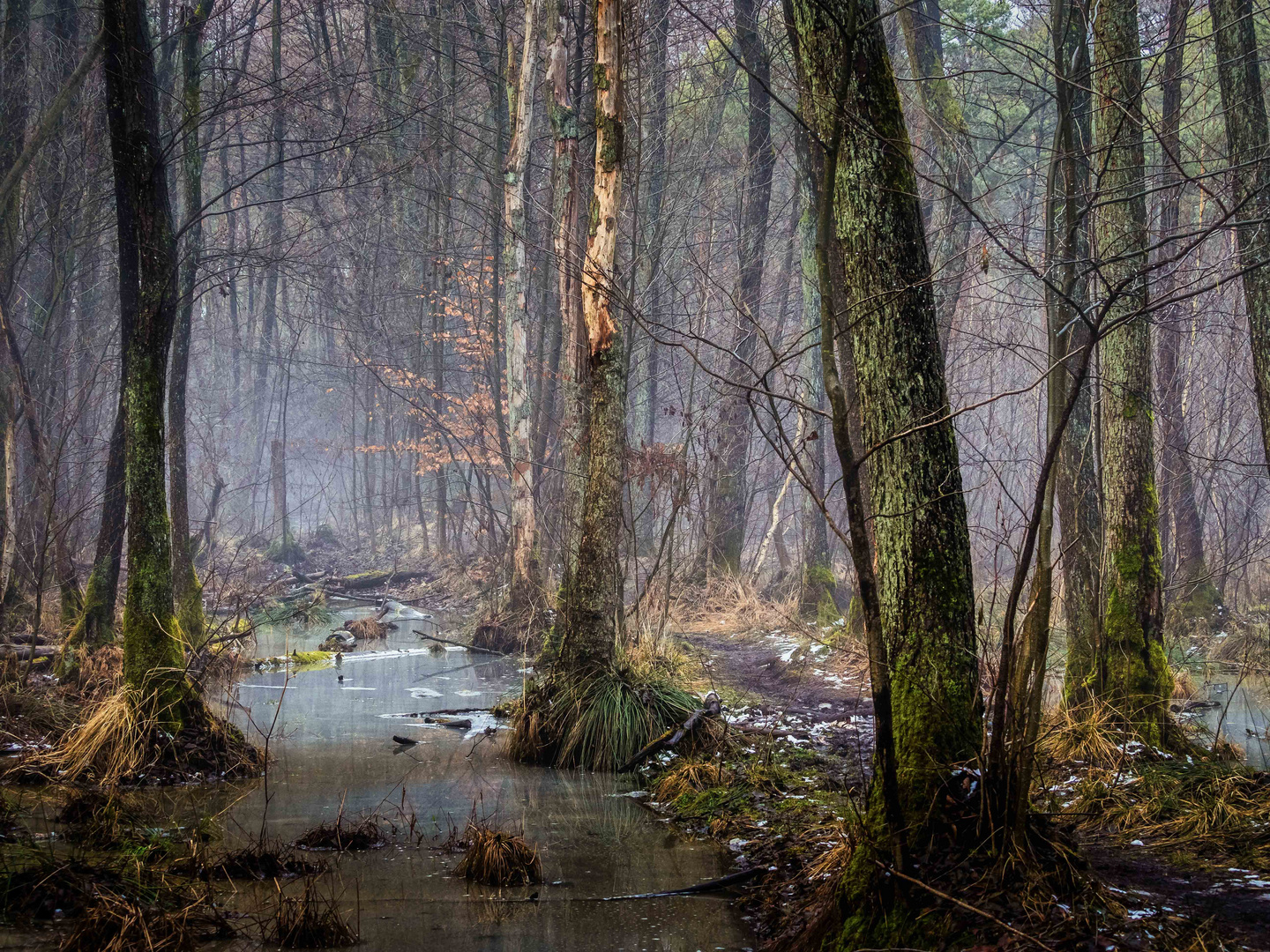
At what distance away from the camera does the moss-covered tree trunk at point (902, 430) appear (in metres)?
3.91

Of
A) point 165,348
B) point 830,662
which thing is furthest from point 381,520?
point 165,348

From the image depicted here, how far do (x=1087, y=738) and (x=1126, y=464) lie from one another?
6.86 feet

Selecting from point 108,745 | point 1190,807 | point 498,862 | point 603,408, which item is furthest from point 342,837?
point 1190,807

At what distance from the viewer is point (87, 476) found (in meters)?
14.7

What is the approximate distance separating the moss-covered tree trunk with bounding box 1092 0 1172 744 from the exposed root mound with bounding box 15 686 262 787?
6.44 meters

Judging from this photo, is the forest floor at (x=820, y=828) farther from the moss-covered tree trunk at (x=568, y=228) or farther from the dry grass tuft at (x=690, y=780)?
the moss-covered tree trunk at (x=568, y=228)

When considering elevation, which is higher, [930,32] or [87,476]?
[930,32]

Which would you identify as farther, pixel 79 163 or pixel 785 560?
pixel 785 560

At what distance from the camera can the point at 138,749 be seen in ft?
22.1

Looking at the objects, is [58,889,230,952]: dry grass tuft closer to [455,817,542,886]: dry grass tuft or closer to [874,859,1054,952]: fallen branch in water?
[455,817,542,886]: dry grass tuft

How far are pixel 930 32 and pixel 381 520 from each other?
25481 millimetres

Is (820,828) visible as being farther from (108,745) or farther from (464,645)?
(464,645)

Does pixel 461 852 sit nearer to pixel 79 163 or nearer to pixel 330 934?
pixel 330 934

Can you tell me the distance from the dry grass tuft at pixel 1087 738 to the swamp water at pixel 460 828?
2.60 meters
